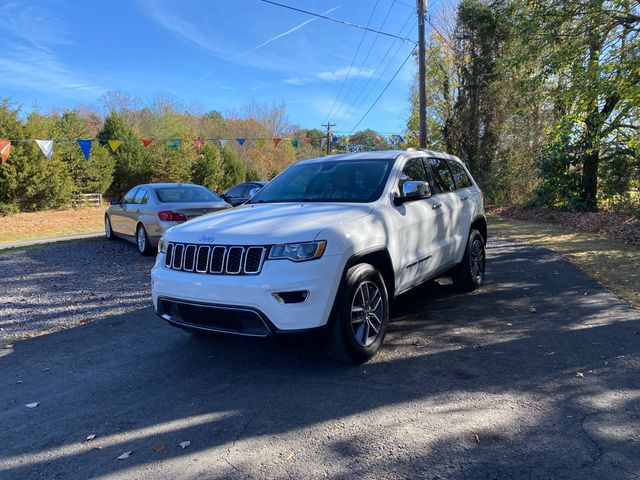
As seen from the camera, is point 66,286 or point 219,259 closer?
point 219,259

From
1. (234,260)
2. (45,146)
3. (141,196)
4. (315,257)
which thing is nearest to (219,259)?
(234,260)

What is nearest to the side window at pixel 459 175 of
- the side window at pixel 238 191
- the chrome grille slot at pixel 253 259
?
the chrome grille slot at pixel 253 259

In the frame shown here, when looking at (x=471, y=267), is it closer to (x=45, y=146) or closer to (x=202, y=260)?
(x=202, y=260)

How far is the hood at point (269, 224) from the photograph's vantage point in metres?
3.62

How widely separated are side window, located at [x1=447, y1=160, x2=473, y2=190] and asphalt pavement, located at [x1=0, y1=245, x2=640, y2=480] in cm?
197

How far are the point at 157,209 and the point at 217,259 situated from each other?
6114 mm

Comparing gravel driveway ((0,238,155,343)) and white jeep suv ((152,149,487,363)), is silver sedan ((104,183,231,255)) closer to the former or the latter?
gravel driveway ((0,238,155,343))

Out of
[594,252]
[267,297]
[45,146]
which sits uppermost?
[45,146]

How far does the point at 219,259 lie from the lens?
3723 mm

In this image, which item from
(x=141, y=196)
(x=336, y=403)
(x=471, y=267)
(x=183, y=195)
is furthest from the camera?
(x=141, y=196)

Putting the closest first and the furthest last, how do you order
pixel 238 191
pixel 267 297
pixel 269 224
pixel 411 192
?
pixel 267 297 → pixel 269 224 → pixel 411 192 → pixel 238 191

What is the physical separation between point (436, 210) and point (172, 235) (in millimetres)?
2898

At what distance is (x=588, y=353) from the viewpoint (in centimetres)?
418

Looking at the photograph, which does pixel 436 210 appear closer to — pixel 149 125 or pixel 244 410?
pixel 244 410
